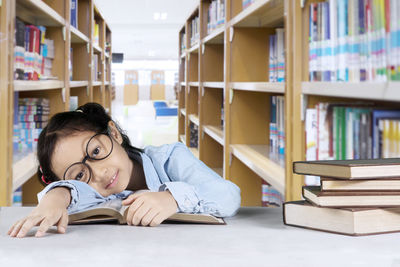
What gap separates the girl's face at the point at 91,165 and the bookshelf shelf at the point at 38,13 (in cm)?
127

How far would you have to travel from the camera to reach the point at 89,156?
131 cm

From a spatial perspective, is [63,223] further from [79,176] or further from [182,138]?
[182,138]

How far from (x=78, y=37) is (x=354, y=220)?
3.57 m

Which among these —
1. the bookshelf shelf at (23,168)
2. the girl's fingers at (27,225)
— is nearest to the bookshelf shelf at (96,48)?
the bookshelf shelf at (23,168)

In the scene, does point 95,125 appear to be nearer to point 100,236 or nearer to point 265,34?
point 100,236

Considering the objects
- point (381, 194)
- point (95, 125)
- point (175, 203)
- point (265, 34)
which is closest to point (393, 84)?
point (381, 194)

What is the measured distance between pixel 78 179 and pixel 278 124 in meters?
1.50

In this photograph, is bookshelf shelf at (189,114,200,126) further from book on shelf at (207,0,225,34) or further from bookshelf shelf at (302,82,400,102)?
bookshelf shelf at (302,82,400,102)

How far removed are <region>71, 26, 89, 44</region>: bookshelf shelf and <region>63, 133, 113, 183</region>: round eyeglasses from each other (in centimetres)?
249

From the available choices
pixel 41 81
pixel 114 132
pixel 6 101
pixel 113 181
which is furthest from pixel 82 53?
pixel 113 181

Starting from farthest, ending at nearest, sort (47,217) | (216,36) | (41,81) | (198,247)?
1. (216,36)
2. (41,81)
3. (47,217)
4. (198,247)

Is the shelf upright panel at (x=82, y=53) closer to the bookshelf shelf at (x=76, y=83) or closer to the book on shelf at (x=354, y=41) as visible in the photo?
the bookshelf shelf at (x=76, y=83)

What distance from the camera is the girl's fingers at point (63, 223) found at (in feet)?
3.22

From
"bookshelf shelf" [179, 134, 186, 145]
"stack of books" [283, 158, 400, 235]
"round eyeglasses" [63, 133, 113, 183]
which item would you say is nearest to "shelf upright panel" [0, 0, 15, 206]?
"round eyeglasses" [63, 133, 113, 183]
